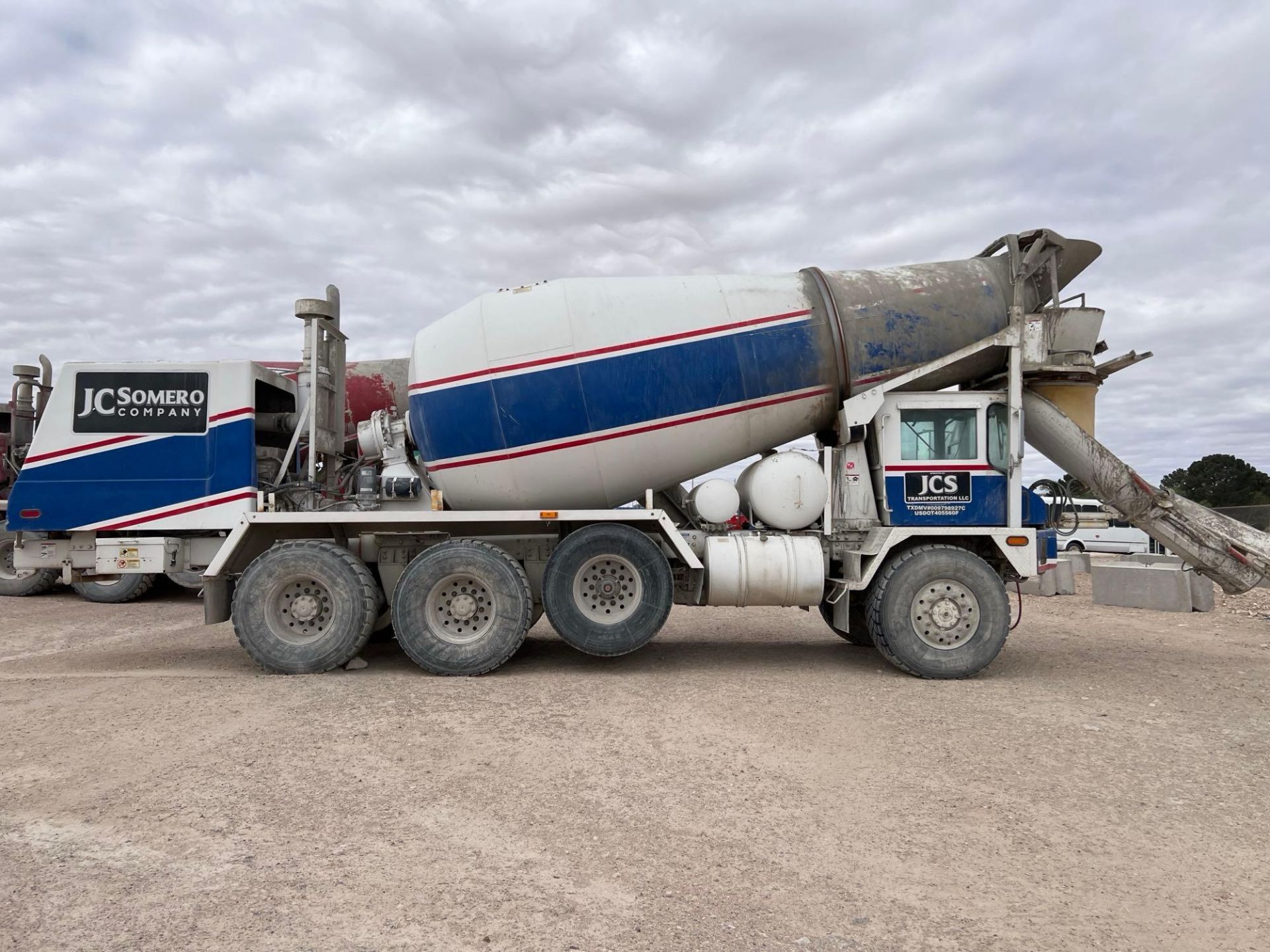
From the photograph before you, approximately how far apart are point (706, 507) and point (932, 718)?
2.96m

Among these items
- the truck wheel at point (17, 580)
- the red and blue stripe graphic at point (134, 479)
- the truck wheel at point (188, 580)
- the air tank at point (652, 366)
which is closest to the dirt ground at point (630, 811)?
the red and blue stripe graphic at point (134, 479)

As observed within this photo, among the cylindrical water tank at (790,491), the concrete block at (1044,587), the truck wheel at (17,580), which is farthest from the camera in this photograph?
the concrete block at (1044,587)

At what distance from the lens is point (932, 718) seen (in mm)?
6316

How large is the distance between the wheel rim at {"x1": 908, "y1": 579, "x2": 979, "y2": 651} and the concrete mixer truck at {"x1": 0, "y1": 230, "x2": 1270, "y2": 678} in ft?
0.07

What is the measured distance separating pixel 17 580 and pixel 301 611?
10.2 m

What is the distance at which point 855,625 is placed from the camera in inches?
368

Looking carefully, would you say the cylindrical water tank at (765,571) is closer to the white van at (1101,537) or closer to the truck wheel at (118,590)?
the truck wheel at (118,590)

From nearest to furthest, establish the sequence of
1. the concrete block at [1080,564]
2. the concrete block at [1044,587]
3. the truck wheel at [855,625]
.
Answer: the truck wheel at [855,625]
the concrete block at [1044,587]
the concrete block at [1080,564]

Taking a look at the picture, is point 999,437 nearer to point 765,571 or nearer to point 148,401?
point 765,571

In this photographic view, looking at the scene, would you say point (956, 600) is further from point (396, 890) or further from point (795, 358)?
point (396, 890)

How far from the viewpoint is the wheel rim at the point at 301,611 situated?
7.77m

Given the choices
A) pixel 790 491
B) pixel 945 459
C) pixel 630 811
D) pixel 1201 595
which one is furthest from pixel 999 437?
pixel 1201 595

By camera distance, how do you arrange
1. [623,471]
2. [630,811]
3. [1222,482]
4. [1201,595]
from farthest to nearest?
[1222,482] < [1201,595] < [623,471] < [630,811]

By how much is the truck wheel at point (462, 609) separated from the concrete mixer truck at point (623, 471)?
0.02 m
